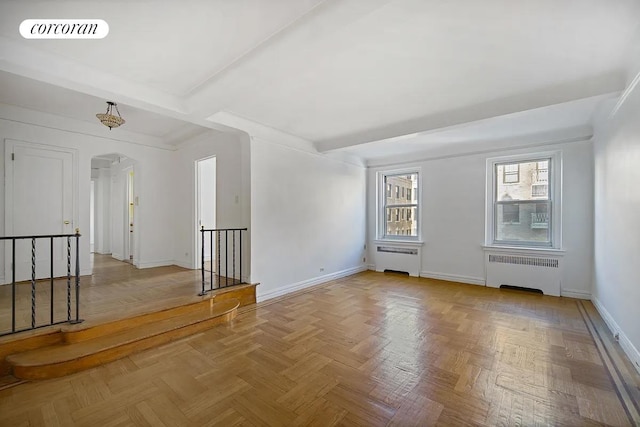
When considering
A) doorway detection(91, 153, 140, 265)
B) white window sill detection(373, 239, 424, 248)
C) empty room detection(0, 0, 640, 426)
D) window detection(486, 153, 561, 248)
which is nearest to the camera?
empty room detection(0, 0, 640, 426)

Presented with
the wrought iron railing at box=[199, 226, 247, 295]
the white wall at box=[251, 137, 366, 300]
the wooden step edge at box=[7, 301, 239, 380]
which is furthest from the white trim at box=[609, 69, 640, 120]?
the wooden step edge at box=[7, 301, 239, 380]

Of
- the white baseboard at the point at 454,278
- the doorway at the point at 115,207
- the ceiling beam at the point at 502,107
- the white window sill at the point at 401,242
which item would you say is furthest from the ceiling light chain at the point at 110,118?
the white baseboard at the point at 454,278

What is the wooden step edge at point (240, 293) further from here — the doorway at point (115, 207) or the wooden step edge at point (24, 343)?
the doorway at point (115, 207)

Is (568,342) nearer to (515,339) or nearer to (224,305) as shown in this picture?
(515,339)

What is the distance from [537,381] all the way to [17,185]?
6514 millimetres

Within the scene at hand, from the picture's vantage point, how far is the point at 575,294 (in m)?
4.13

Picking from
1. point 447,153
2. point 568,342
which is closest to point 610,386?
point 568,342

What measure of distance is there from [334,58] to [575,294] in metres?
4.83

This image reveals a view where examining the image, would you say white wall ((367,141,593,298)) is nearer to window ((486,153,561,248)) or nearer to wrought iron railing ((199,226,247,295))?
window ((486,153,561,248))

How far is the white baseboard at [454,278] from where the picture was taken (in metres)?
4.92

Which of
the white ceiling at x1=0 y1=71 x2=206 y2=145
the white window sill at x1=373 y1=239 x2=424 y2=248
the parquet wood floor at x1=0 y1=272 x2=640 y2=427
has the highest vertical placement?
the white ceiling at x1=0 y1=71 x2=206 y2=145

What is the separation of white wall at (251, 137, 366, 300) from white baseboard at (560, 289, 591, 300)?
341 centimetres

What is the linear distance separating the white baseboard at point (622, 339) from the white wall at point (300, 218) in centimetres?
372

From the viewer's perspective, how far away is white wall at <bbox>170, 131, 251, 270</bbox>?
13.6 feet
